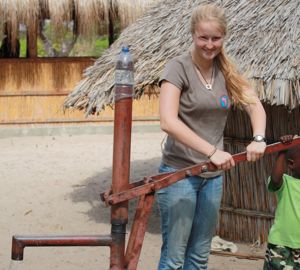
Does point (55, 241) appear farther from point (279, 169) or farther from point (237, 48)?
point (237, 48)

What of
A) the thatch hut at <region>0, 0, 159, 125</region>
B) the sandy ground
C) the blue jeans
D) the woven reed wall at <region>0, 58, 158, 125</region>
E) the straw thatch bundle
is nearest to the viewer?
the blue jeans

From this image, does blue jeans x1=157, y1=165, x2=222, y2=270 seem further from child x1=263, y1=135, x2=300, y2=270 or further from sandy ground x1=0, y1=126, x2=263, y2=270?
sandy ground x1=0, y1=126, x2=263, y2=270

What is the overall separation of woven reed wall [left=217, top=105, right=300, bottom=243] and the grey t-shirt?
2.68 meters

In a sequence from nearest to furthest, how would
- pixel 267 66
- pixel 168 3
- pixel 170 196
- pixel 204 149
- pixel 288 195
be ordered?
pixel 204 149
pixel 170 196
pixel 288 195
pixel 267 66
pixel 168 3

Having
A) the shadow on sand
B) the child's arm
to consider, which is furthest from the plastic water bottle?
the shadow on sand

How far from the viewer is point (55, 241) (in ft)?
9.14

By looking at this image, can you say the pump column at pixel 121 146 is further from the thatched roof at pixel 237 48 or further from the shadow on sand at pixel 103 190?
the shadow on sand at pixel 103 190

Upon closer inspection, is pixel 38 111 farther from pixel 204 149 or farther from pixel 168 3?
pixel 204 149

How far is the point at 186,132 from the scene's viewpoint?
3.06 m

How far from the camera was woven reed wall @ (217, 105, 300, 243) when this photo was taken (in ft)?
19.6

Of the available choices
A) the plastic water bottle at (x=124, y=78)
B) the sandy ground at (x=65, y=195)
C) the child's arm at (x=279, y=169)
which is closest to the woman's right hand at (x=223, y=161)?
the plastic water bottle at (x=124, y=78)

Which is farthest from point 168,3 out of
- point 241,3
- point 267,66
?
point 267,66

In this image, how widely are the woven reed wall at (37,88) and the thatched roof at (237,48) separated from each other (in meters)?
5.55

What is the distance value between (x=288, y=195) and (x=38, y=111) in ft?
31.3
